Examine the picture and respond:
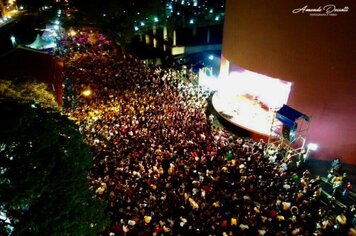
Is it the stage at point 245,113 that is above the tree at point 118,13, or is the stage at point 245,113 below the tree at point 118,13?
below

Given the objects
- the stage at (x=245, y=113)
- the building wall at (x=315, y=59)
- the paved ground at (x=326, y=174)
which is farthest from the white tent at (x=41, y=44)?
the building wall at (x=315, y=59)

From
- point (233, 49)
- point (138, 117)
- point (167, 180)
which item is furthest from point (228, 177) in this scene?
point (233, 49)

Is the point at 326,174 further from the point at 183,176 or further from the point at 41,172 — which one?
the point at 41,172

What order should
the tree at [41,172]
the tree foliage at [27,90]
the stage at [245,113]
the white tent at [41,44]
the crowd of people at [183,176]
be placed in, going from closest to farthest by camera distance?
the tree at [41,172] < the tree foliage at [27,90] < the crowd of people at [183,176] < the stage at [245,113] < the white tent at [41,44]

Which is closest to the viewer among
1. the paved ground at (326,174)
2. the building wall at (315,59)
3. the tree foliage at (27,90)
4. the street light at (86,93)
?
the tree foliage at (27,90)

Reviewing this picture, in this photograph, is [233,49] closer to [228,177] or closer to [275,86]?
[275,86]

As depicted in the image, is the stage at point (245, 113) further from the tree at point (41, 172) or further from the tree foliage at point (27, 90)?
the tree at point (41, 172)

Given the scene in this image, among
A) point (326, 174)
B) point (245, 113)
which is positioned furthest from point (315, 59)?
point (245, 113)
